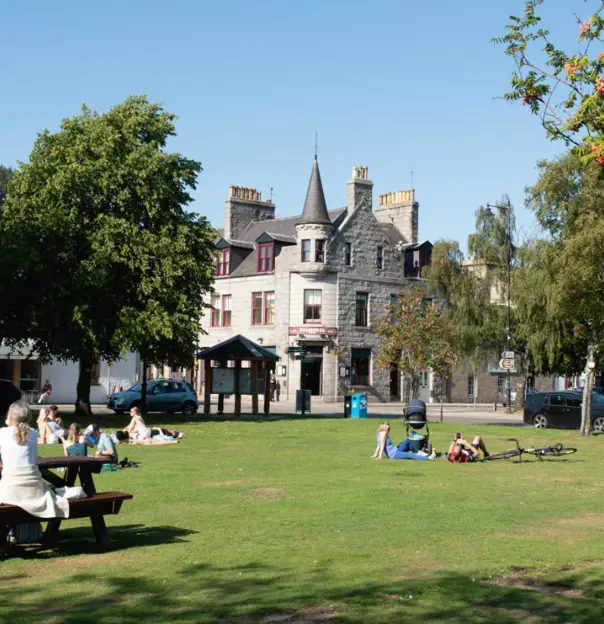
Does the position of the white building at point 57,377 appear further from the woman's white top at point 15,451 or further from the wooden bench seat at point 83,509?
the woman's white top at point 15,451

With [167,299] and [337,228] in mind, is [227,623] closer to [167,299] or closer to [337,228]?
[167,299]

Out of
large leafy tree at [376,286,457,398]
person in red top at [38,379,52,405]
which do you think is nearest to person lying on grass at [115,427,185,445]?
large leafy tree at [376,286,457,398]

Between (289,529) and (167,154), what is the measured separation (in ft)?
94.3

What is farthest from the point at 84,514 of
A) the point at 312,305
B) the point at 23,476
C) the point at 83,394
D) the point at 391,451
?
the point at 312,305

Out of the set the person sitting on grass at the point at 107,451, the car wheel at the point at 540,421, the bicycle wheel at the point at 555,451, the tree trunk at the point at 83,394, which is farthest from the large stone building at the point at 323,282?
the person sitting on grass at the point at 107,451

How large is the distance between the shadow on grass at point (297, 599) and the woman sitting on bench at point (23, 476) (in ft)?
3.24

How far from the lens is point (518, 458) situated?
2320 centimetres

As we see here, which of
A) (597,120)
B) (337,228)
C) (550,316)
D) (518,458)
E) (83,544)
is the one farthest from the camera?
(337,228)

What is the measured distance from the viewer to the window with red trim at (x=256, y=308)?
70.6m

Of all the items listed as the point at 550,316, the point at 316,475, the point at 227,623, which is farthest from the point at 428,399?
the point at 227,623

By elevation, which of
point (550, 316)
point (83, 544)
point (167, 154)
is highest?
point (167, 154)

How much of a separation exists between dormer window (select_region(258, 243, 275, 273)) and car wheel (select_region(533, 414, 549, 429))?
105 ft

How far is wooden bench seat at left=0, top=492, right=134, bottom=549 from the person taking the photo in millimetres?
9859

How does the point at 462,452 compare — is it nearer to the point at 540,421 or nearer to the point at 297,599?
the point at 297,599
